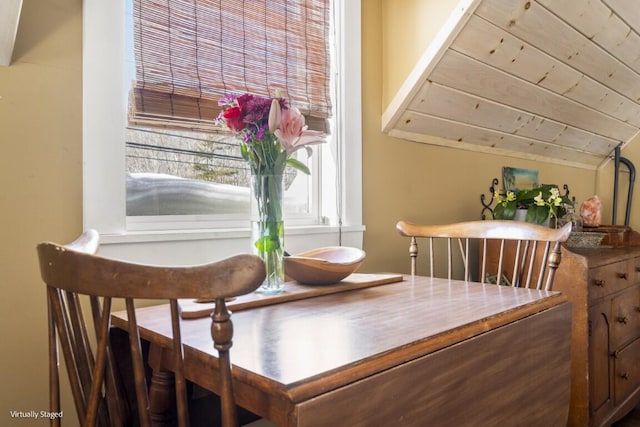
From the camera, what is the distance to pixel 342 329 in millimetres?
863

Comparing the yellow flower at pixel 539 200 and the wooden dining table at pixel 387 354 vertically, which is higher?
the yellow flower at pixel 539 200

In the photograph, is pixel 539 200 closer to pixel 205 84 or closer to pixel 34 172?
pixel 205 84

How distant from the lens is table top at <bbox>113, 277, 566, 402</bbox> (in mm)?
650

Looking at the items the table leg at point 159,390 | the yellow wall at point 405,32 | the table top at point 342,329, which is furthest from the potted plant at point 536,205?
the table leg at point 159,390

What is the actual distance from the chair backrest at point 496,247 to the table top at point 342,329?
0.81 ft

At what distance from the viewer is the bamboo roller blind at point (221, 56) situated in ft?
4.22

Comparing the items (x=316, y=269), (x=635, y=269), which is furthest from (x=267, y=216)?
(x=635, y=269)

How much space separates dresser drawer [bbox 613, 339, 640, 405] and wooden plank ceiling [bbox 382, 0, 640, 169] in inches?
45.5

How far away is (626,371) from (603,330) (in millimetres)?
412

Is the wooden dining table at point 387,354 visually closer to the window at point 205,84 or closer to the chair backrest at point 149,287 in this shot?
the chair backrest at point 149,287

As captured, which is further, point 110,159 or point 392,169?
point 392,169

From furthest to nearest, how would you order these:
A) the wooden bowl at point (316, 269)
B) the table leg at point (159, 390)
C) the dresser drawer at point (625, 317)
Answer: the dresser drawer at point (625, 317) → the wooden bowl at point (316, 269) → the table leg at point (159, 390)

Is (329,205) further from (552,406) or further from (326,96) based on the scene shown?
(552,406)

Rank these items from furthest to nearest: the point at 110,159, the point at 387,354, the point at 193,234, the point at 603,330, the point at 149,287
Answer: the point at 603,330 → the point at 193,234 → the point at 110,159 → the point at 387,354 → the point at 149,287
